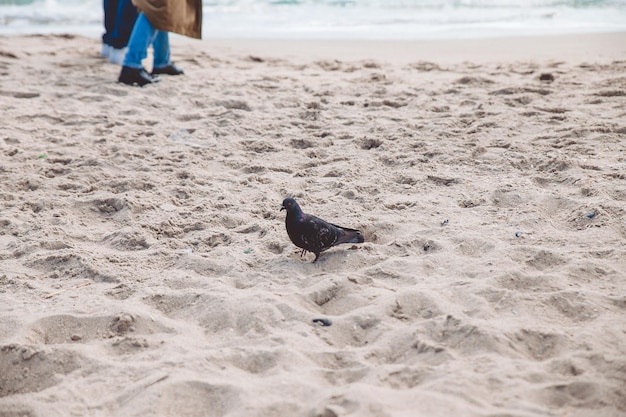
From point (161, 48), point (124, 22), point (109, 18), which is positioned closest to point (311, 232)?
point (161, 48)

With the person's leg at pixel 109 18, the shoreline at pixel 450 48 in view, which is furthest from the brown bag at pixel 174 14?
the shoreline at pixel 450 48

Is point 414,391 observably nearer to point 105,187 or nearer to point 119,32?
point 105,187

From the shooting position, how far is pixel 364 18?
12.0m

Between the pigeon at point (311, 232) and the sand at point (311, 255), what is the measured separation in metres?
0.10

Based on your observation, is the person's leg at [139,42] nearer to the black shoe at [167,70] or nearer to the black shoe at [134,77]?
the black shoe at [134,77]

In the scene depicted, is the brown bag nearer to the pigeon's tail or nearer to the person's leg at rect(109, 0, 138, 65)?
the person's leg at rect(109, 0, 138, 65)

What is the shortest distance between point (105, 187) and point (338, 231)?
1709 millimetres

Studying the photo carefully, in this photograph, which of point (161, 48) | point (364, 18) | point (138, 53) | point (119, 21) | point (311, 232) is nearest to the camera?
point (311, 232)

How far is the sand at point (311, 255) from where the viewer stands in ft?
7.45

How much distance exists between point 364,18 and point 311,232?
31.2ft

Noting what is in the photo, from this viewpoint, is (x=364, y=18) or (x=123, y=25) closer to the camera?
(x=123, y=25)

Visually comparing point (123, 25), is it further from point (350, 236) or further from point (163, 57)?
point (350, 236)

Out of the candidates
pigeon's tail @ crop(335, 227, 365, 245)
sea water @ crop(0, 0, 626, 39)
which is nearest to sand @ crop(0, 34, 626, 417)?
pigeon's tail @ crop(335, 227, 365, 245)

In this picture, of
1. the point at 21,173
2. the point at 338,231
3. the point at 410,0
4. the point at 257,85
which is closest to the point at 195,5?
the point at 257,85
